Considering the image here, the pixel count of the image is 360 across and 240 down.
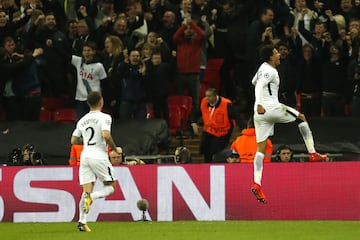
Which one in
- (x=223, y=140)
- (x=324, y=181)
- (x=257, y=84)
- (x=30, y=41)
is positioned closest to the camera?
(x=257, y=84)

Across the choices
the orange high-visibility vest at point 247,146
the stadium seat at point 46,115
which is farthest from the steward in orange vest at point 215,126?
the stadium seat at point 46,115

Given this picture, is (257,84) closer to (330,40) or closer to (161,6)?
(330,40)

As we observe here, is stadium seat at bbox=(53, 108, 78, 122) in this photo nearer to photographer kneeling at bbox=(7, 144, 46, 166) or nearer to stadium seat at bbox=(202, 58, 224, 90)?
photographer kneeling at bbox=(7, 144, 46, 166)

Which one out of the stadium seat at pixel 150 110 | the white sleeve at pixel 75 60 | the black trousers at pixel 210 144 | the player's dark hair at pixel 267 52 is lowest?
the black trousers at pixel 210 144

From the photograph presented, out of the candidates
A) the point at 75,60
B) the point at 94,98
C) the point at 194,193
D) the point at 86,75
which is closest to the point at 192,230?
the point at 94,98

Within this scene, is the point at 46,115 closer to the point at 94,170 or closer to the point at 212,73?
the point at 212,73

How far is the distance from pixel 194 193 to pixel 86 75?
4697 millimetres

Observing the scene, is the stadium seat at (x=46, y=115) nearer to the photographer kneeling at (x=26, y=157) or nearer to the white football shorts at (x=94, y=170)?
the photographer kneeling at (x=26, y=157)

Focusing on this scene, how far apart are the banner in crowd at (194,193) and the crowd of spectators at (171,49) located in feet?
11.5

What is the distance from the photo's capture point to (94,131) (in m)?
16.2

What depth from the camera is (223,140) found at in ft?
70.4

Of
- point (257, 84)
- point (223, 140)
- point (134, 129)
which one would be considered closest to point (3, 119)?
point (134, 129)

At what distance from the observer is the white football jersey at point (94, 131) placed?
1606 cm

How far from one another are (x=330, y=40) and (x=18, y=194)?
6.91 m
